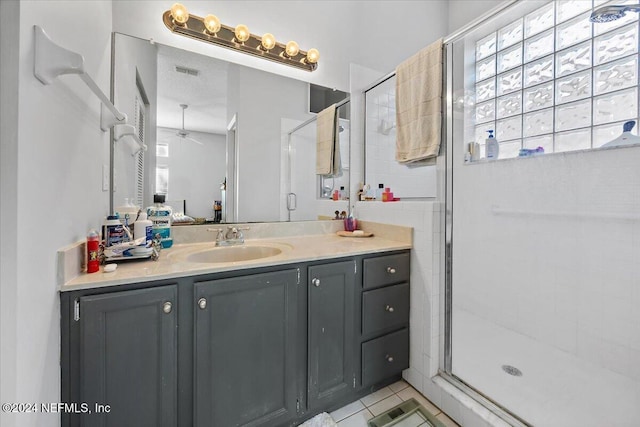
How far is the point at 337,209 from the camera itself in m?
2.02

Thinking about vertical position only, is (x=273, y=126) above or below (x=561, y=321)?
above

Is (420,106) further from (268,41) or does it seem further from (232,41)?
(232,41)

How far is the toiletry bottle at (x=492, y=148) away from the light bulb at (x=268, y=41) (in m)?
1.60

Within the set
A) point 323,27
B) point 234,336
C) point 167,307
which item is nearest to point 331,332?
point 234,336

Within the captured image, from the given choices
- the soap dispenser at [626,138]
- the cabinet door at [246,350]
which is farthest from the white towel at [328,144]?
the soap dispenser at [626,138]

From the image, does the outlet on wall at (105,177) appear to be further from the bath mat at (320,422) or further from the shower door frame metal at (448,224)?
the shower door frame metal at (448,224)

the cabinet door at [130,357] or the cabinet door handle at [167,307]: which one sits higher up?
the cabinet door handle at [167,307]

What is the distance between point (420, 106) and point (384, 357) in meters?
1.48

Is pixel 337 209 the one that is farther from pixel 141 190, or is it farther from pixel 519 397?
pixel 519 397

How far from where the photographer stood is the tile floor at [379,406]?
1.31 meters

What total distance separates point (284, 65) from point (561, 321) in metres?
2.35

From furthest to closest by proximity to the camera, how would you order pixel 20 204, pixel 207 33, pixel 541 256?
pixel 541 256
pixel 207 33
pixel 20 204

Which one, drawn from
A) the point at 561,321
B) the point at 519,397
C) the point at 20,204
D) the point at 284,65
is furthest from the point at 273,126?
the point at 561,321

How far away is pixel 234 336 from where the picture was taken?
1.04 m
